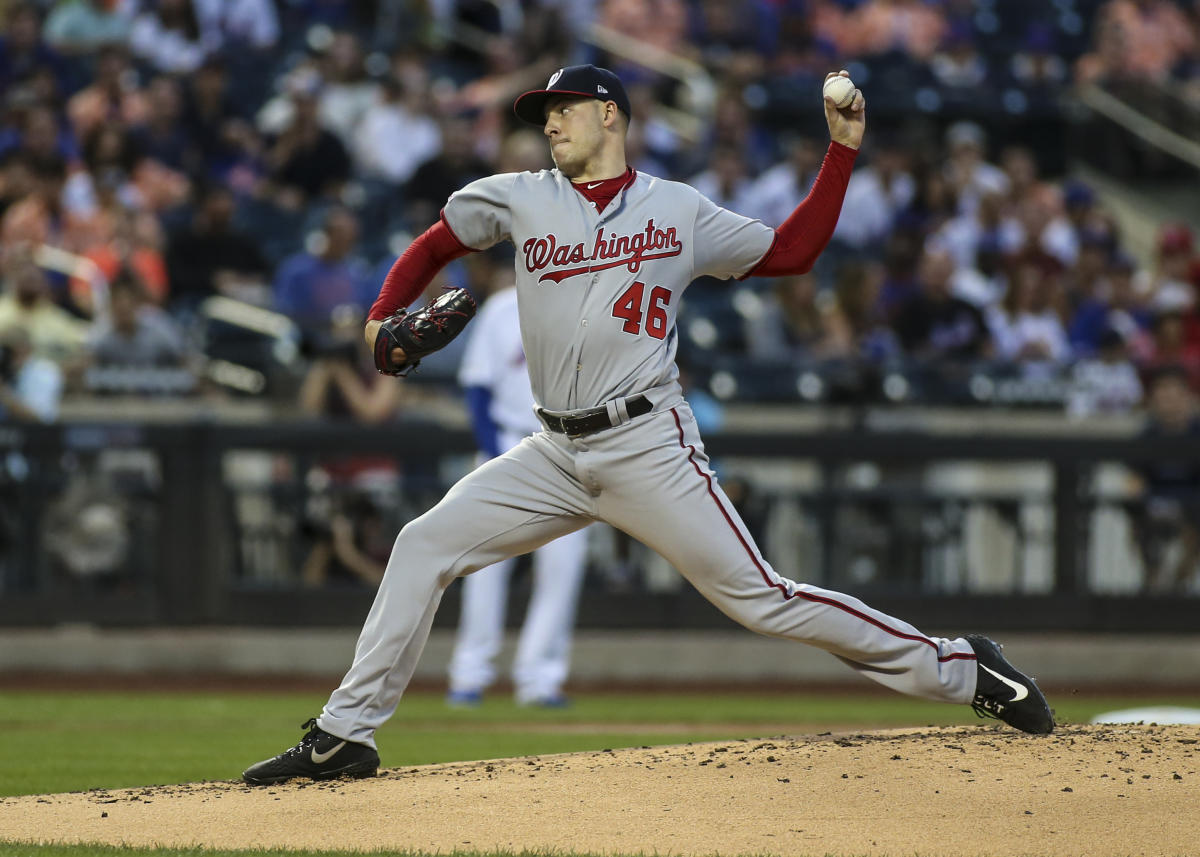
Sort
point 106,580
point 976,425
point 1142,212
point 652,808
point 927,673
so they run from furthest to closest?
point 1142,212 < point 976,425 < point 106,580 < point 927,673 < point 652,808

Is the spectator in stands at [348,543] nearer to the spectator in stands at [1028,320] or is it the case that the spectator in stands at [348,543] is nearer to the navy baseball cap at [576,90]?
the spectator in stands at [1028,320]

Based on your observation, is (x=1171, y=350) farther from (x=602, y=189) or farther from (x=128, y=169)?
(x=602, y=189)

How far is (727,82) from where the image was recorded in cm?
1606

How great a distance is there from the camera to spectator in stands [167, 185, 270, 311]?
510 inches

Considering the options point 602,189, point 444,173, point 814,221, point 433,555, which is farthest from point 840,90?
point 444,173

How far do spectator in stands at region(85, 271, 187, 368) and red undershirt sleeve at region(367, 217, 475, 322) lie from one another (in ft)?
20.9

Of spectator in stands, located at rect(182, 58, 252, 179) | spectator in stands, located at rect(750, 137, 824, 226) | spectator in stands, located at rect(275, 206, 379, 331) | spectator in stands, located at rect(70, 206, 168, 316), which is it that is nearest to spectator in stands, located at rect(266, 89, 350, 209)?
spectator in stands, located at rect(182, 58, 252, 179)

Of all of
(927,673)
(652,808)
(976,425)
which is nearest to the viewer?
(652,808)

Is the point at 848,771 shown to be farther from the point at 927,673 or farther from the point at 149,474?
the point at 149,474

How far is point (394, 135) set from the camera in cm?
1495

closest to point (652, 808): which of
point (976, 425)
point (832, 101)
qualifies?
point (832, 101)

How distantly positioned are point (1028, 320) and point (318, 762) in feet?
30.5

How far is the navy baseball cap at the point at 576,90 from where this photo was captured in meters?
5.39

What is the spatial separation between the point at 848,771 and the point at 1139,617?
656cm
